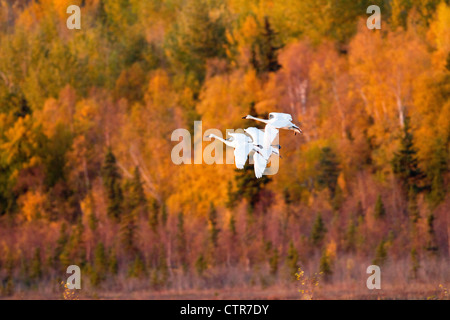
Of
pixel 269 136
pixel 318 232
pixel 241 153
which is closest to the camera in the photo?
pixel 241 153

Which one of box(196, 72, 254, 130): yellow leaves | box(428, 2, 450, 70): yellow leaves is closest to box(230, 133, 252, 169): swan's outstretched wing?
box(196, 72, 254, 130): yellow leaves

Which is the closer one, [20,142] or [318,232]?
[318,232]

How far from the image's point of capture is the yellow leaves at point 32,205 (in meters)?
42.5

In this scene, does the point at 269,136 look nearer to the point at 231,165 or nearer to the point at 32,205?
the point at 231,165

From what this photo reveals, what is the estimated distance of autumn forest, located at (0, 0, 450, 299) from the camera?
34.1m

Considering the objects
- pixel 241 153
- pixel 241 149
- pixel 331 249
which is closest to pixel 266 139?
pixel 241 149

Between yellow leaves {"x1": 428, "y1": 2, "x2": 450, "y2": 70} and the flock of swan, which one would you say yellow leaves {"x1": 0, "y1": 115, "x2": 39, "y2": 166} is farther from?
the flock of swan

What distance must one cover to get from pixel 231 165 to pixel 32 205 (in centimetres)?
826

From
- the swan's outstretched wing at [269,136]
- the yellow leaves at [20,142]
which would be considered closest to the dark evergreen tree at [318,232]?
the yellow leaves at [20,142]

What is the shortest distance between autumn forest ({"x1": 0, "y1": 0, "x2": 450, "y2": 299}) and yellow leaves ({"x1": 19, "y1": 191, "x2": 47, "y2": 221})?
7 cm

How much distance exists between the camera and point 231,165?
4169 centimetres

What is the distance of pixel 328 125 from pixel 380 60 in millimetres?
3460

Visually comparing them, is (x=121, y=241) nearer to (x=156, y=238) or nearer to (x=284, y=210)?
(x=156, y=238)
